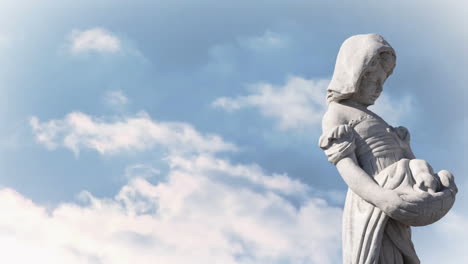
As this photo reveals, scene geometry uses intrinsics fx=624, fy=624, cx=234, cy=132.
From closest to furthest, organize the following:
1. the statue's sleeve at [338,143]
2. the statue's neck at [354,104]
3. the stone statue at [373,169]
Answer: the stone statue at [373,169]
the statue's sleeve at [338,143]
the statue's neck at [354,104]

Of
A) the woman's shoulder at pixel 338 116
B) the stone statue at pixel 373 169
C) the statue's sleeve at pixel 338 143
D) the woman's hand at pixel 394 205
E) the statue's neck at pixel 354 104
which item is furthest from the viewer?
the statue's neck at pixel 354 104

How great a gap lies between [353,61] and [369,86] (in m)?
0.42

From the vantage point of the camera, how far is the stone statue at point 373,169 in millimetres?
7359

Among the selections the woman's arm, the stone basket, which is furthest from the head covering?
the stone basket

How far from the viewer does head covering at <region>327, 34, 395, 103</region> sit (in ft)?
26.6

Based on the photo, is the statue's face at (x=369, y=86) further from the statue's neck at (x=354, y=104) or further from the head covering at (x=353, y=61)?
the head covering at (x=353, y=61)

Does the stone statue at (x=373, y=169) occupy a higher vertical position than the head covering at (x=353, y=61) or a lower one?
lower

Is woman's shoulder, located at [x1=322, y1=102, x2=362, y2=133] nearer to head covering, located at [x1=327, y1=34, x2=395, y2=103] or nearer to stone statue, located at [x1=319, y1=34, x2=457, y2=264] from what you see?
stone statue, located at [x1=319, y1=34, x2=457, y2=264]

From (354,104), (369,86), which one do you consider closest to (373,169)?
(354,104)

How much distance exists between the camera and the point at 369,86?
830 centimetres

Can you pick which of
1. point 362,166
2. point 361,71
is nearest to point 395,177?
point 362,166

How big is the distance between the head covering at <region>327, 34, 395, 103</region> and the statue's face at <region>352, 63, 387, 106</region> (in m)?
0.16

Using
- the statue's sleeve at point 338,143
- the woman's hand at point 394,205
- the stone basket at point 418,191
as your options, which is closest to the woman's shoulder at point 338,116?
the statue's sleeve at point 338,143

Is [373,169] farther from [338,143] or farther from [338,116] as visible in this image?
[338,116]
